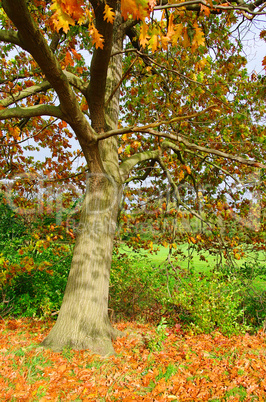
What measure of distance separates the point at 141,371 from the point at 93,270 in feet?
5.13

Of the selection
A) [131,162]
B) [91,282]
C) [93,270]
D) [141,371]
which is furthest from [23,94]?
[141,371]

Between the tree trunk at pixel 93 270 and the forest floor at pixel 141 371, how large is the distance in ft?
0.74

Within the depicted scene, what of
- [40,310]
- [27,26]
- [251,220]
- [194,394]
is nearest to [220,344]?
[194,394]

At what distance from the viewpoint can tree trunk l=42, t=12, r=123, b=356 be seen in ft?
12.8

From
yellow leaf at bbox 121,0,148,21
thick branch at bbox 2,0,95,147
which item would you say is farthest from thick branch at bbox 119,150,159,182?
yellow leaf at bbox 121,0,148,21

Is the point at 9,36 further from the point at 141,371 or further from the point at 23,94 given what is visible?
the point at 141,371

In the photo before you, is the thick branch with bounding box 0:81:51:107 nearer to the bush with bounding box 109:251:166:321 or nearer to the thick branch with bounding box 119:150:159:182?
the thick branch with bounding box 119:150:159:182

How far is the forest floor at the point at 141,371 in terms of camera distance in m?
2.77

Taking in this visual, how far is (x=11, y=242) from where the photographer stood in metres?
6.66

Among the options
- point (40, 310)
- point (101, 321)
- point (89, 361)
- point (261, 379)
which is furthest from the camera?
point (40, 310)

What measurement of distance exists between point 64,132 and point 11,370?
22.6 feet

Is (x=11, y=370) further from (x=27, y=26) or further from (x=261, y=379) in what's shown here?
(x=27, y=26)

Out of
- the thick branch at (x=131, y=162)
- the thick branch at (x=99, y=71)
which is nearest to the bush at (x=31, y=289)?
the thick branch at (x=131, y=162)

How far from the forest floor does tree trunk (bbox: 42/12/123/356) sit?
0.74 ft
